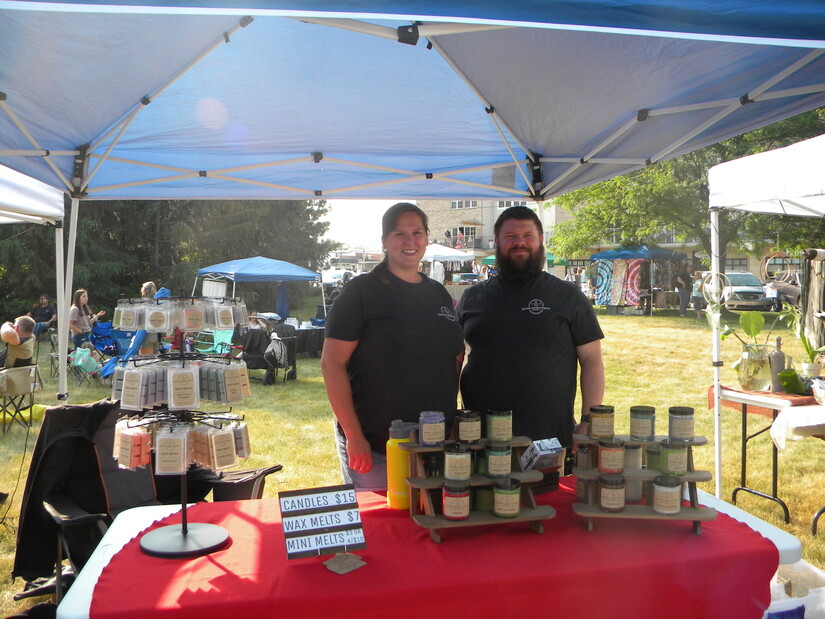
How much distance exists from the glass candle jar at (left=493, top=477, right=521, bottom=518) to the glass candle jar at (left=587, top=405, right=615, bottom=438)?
0.91 ft

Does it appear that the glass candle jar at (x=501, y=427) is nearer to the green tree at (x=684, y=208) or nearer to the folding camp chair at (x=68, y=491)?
the folding camp chair at (x=68, y=491)

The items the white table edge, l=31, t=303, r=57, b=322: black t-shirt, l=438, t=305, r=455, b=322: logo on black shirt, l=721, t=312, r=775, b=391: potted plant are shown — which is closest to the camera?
the white table edge

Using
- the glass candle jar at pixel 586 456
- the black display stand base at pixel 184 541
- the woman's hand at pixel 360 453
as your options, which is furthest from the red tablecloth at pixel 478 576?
the woman's hand at pixel 360 453

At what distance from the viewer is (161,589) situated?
4.67ft

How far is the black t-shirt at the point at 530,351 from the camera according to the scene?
2.31 m

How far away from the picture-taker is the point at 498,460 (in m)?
1.64

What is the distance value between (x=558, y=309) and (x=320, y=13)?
4.71 feet

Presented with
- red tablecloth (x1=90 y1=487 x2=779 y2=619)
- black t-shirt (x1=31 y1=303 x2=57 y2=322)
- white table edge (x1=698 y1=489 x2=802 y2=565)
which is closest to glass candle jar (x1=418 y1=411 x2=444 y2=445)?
red tablecloth (x1=90 y1=487 x2=779 y2=619)

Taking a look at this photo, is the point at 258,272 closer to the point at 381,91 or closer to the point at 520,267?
the point at 381,91

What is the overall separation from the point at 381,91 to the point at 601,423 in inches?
85.7

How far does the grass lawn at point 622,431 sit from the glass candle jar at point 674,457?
219cm

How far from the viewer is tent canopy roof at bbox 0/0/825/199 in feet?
4.11

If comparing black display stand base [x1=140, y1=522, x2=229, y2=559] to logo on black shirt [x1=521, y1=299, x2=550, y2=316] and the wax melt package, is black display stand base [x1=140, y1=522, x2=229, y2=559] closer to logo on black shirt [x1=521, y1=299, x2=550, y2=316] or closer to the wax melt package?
the wax melt package

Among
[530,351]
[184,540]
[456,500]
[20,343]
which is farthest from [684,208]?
[184,540]
